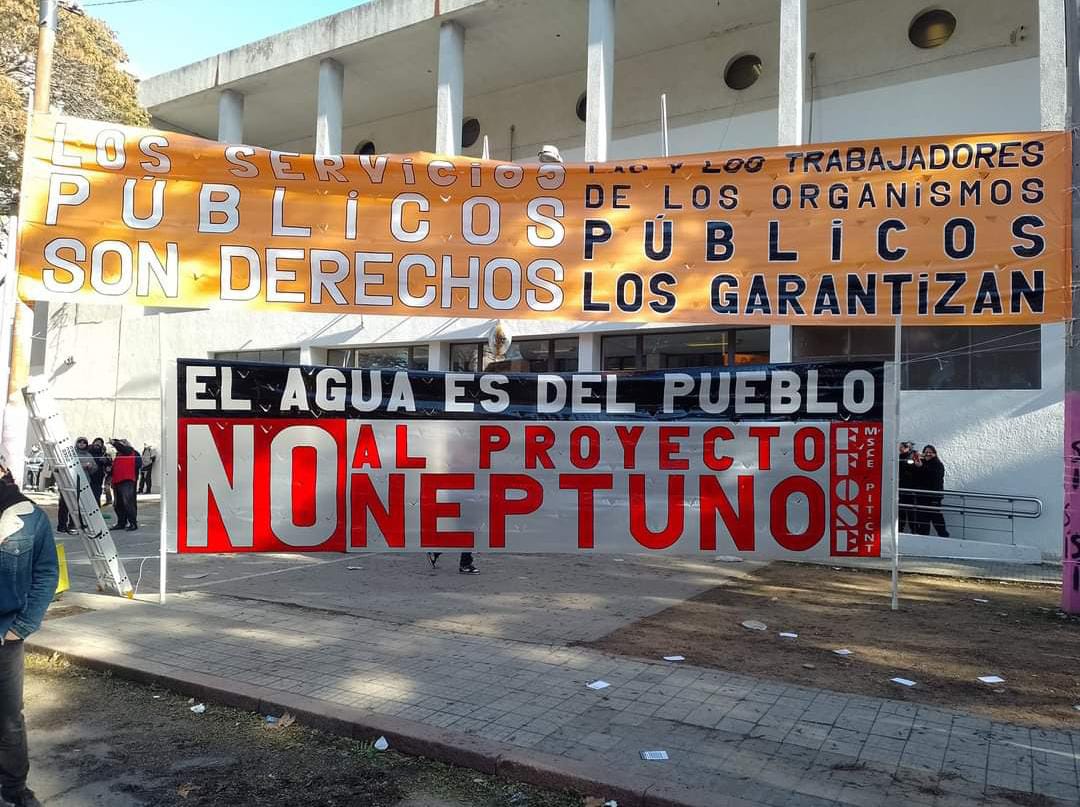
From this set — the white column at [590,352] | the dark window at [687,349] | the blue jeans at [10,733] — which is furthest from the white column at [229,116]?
the blue jeans at [10,733]

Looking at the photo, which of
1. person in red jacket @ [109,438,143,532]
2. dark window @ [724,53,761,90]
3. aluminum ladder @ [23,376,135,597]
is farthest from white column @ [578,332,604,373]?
aluminum ladder @ [23,376,135,597]

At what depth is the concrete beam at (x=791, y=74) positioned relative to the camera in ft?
42.3

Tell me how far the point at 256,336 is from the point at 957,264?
17.3 metres

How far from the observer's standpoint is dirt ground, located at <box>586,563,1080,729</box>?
5.64 metres

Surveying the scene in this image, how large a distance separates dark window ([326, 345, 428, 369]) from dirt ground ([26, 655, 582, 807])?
1246 centimetres

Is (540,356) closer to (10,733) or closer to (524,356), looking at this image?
(524,356)

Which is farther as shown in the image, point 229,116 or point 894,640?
point 229,116

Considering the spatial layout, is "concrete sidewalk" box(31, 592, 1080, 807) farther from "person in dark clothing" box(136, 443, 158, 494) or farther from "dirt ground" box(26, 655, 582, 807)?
"person in dark clothing" box(136, 443, 158, 494)

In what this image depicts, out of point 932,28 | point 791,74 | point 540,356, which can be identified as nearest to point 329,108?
point 540,356

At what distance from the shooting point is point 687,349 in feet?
47.8

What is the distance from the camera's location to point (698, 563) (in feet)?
35.8

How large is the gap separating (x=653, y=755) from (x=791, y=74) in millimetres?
11882

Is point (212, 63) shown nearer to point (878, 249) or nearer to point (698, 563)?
point (698, 563)

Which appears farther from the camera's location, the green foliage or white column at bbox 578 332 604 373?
the green foliage
